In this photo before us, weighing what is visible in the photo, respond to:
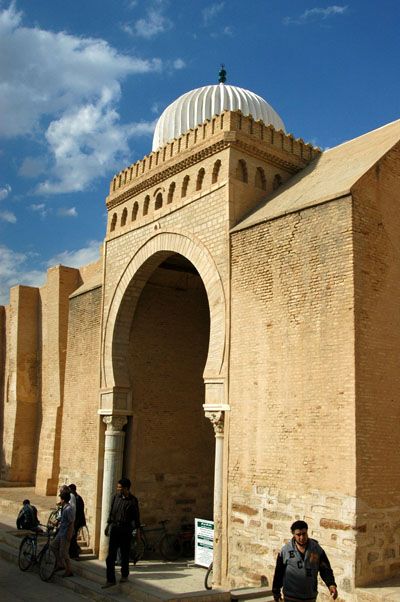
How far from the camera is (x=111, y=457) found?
12.8 meters

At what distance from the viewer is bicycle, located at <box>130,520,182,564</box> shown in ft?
40.7

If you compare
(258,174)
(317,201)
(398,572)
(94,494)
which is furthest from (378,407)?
(94,494)

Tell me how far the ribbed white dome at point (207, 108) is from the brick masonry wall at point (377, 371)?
5015 mm

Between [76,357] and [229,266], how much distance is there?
579 cm

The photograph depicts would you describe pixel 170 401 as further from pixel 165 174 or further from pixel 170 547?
pixel 165 174

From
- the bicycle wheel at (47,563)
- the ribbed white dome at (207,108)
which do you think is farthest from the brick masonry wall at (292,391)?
the ribbed white dome at (207,108)

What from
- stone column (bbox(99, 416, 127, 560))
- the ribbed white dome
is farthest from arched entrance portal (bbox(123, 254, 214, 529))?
the ribbed white dome

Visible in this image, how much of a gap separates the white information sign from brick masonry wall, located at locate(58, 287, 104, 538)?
9.17 ft

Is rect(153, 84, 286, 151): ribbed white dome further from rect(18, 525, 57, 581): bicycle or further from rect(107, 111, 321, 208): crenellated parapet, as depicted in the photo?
rect(18, 525, 57, 581): bicycle

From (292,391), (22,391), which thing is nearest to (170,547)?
(292,391)

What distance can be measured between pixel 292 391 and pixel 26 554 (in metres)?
5.28

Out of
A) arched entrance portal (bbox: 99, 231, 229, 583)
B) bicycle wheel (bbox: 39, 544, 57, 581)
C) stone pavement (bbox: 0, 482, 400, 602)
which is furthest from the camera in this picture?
arched entrance portal (bbox: 99, 231, 229, 583)

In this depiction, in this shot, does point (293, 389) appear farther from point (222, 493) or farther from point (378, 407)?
point (222, 493)

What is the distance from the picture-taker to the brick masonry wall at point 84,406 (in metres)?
13.2
